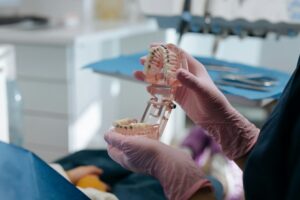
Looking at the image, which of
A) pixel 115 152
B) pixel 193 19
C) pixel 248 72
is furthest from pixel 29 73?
pixel 115 152

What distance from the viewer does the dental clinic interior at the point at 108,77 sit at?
781 mm

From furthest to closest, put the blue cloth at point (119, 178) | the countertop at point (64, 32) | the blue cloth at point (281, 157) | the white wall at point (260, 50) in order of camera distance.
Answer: the white wall at point (260, 50), the countertop at point (64, 32), the blue cloth at point (119, 178), the blue cloth at point (281, 157)

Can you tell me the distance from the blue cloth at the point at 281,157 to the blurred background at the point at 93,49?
1.10ft

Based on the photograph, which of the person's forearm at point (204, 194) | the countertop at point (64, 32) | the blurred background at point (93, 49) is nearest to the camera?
the person's forearm at point (204, 194)

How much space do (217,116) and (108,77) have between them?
30.9 inches

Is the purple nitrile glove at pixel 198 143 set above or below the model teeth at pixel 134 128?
below

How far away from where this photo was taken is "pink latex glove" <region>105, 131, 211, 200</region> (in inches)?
26.9

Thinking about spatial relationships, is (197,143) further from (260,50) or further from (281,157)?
(260,50)

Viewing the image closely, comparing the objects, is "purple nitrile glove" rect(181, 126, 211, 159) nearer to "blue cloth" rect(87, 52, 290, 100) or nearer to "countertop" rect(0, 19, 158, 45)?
"blue cloth" rect(87, 52, 290, 100)

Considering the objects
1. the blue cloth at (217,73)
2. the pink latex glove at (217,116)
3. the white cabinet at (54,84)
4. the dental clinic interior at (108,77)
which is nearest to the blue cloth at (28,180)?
the dental clinic interior at (108,77)

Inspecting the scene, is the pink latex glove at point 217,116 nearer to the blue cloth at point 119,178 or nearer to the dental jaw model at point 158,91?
the dental jaw model at point 158,91

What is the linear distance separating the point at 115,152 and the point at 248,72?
1.99ft

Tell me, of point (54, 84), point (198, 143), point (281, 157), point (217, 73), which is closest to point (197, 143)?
point (198, 143)

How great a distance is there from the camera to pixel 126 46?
2.24 metres
